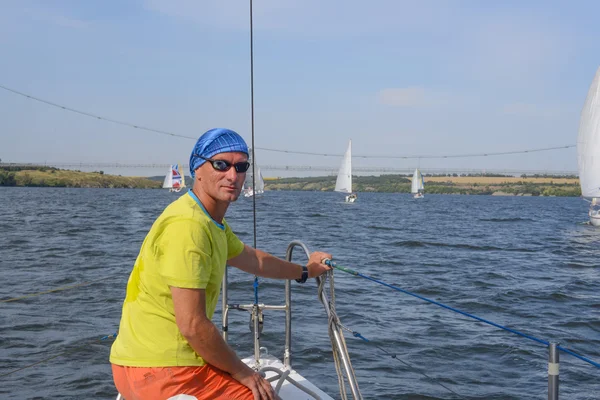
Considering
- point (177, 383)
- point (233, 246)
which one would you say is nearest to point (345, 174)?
point (233, 246)

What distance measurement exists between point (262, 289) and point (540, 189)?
6948 inches

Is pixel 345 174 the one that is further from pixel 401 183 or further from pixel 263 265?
pixel 401 183

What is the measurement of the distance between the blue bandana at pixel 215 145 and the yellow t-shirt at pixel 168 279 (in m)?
0.18

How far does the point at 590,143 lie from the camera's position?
35.2 m

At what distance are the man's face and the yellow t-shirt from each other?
0.25 feet

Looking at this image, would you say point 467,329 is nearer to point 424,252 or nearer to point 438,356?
point 438,356

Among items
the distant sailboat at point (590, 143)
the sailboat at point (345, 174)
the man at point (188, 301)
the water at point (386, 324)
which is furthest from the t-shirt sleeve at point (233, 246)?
the sailboat at point (345, 174)

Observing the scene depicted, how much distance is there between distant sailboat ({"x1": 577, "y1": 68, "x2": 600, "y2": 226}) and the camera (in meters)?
34.9

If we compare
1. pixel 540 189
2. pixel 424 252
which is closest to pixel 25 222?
pixel 424 252

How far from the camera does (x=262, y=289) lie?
1205 centimetres

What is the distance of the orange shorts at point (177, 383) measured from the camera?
225 cm

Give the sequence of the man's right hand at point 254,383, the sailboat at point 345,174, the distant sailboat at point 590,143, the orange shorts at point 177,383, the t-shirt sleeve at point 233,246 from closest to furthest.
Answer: the orange shorts at point 177,383 → the man's right hand at point 254,383 → the t-shirt sleeve at point 233,246 → the distant sailboat at point 590,143 → the sailboat at point 345,174

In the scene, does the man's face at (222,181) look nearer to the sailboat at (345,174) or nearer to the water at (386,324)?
the water at (386,324)

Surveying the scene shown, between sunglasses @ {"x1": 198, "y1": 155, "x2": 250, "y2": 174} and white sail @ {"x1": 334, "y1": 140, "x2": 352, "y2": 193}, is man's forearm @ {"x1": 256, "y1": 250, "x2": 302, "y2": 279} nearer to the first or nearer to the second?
sunglasses @ {"x1": 198, "y1": 155, "x2": 250, "y2": 174}
